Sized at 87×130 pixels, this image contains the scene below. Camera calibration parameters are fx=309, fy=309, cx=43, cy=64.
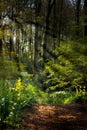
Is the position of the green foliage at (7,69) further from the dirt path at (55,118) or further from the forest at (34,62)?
the dirt path at (55,118)

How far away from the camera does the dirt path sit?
7.49m

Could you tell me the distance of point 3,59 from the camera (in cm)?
759

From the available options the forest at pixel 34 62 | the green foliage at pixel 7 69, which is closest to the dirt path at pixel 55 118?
the forest at pixel 34 62

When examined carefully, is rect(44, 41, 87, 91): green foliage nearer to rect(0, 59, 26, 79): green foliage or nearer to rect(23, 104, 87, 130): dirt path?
rect(23, 104, 87, 130): dirt path

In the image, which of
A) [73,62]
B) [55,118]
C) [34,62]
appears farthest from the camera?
[34,62]

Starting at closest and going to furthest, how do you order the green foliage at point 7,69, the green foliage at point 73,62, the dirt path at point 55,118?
the green foliage at point 7,69 < the dirt path at point 55,118 < the green foliage at point 73,62

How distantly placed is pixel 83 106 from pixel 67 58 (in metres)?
1.74

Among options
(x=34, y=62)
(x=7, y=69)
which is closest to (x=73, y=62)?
(x=7, y=69)

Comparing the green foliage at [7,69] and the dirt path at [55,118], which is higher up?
the green foliage at [7,69]

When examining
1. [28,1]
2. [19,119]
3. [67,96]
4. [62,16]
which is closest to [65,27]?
[62,16]

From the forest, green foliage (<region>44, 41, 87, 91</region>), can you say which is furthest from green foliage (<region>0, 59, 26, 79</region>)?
green foliage (<region>44, 41, 87, 91</region>)

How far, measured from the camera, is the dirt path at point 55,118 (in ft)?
24.6

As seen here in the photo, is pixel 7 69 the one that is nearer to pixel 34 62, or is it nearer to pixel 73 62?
pixel 73 62

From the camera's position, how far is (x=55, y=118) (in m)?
8.37
